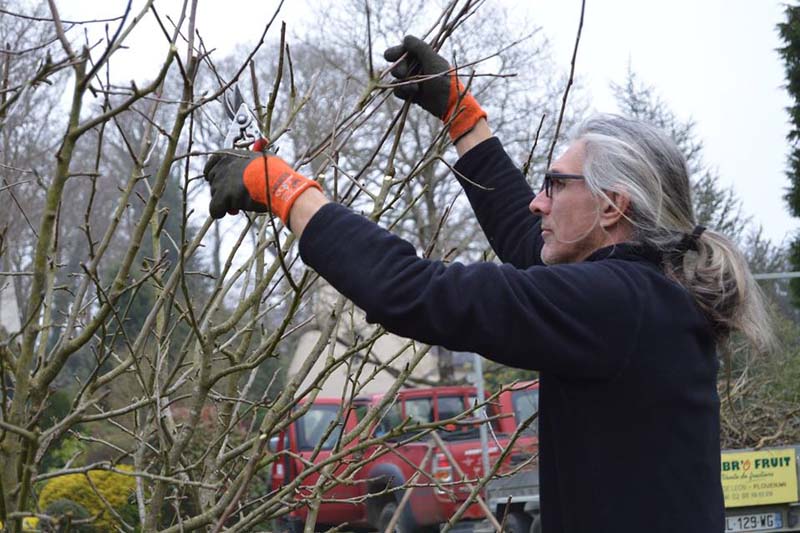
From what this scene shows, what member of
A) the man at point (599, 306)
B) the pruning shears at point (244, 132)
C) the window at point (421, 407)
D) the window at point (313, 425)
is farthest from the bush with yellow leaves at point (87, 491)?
the man at point (599, 306)

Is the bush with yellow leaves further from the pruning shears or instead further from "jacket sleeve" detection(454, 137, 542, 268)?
the pruning shears

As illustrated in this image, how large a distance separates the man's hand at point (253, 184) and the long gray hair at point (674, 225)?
62 cm

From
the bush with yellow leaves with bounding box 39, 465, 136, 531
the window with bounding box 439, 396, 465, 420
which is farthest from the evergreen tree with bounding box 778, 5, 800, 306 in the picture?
the bush with yellow leaves with bounding box 39, 465, 136, 531

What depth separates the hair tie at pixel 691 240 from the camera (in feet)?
6.93

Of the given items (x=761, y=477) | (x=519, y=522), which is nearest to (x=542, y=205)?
(x=761, y=477)

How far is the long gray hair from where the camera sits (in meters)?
2.08

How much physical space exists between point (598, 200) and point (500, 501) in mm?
8709

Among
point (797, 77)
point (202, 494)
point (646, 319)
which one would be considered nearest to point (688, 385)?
point (646, 319)

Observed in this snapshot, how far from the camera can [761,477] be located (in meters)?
9.80

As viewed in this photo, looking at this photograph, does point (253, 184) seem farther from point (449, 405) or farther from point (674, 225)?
point (449, 405)

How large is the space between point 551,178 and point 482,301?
527 millimetres

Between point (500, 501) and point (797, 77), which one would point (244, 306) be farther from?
point (797, 77)

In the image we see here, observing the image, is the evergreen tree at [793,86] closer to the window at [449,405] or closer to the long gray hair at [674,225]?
the window at [449,405]

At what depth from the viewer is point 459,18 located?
7.70 ft
